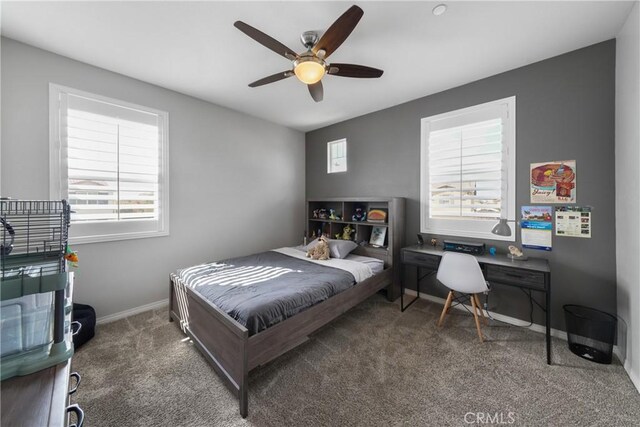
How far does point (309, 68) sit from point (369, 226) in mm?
2450

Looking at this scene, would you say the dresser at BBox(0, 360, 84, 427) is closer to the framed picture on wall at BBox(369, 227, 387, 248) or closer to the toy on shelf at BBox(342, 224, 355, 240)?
the framed picture on wall at BBox(369, 227, 387, 248)

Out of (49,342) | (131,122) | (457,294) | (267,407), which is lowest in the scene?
(267,407)

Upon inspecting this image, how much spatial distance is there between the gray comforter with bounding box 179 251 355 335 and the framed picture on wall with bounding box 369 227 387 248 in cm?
100

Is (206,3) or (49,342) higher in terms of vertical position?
(206,3)

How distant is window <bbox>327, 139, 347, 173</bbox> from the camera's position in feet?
13.4

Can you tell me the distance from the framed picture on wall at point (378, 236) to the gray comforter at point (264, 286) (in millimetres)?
996

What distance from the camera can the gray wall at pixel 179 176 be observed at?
2.13 metres

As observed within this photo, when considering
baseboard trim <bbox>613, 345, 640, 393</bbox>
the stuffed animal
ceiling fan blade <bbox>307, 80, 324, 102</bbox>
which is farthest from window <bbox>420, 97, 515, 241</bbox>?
ceiling fan blade <bbox>307, 80, 324, 102</bbox>

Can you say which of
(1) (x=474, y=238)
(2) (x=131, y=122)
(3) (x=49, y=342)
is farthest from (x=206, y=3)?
(1) (x=474, y=238)

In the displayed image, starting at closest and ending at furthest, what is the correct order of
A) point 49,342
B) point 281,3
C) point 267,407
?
point 49,342
point 267,407
point 281,3

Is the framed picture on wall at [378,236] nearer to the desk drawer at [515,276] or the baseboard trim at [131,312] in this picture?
the desk drawer at [515,276]

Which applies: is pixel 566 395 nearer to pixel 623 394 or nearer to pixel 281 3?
pixel 623 394

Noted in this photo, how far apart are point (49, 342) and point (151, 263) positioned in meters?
2.31

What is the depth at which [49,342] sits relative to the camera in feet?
2.68
